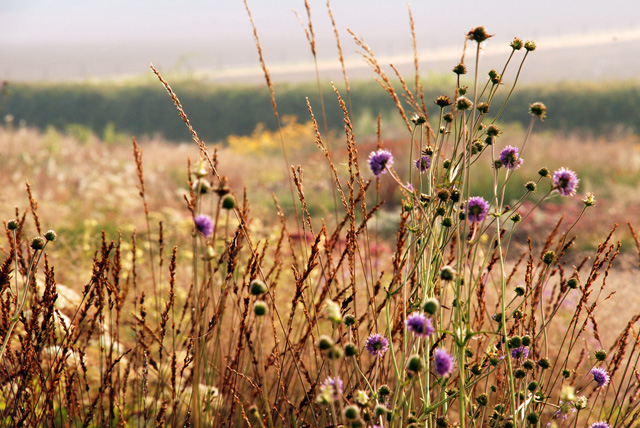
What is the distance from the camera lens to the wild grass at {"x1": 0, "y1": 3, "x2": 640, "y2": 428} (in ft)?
4.49

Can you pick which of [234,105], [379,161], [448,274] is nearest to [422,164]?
[379,161]

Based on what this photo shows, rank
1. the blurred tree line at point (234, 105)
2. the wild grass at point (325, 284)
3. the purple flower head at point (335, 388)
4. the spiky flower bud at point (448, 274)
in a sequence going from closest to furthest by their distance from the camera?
the purple flower head at point (335, 388) → the spiky flower bud at point (448, 274) → the wild grass at point (325, 284) → the blurred tree line at point (234, 105)

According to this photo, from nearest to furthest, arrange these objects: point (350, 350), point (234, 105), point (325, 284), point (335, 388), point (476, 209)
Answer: point (335, 388), point (350, 350), point (476, 209), point (325, 284), point (234, 105)

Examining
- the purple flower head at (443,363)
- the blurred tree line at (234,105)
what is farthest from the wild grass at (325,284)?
the blurred tree line at (234,105)

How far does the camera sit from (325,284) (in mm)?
1807

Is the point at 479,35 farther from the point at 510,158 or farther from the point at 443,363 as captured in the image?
the point at 443,363

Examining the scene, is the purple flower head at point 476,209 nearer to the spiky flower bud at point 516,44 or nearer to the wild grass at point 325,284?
the wild grass at point 325,284

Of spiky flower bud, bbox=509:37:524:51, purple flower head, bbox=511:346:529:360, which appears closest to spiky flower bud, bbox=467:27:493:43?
spiky flower bud, bbox=509:37:524:51

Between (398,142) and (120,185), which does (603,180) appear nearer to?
(398,142)

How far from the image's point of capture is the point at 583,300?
161 cm

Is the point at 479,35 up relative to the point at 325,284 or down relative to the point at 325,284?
up

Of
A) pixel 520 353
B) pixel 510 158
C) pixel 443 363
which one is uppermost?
pixel 510 158

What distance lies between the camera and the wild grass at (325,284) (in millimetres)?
1367

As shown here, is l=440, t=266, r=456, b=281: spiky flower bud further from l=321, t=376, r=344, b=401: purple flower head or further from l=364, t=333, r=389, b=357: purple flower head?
l=364, t=333, r=389, b=357: purple flower head
